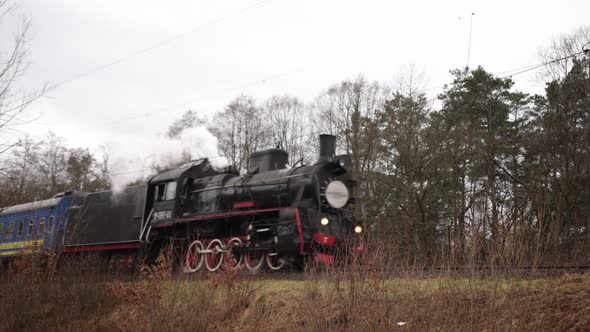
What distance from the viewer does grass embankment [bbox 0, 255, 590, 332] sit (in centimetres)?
580

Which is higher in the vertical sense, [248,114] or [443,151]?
[248,114]

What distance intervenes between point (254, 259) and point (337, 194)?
2861 mm

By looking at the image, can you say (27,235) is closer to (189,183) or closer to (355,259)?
(189,183)

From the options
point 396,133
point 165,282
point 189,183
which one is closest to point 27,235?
point 189,183

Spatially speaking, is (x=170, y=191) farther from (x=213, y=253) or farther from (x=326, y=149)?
(x=326, y=149)

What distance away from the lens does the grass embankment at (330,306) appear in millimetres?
5797

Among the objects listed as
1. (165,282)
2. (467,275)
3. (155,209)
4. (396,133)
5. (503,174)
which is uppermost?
(396,133)

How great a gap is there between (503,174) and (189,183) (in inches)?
589

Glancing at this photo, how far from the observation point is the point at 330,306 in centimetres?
642

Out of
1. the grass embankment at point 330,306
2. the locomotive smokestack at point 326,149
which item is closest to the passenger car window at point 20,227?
the grass embankment at point 330,306

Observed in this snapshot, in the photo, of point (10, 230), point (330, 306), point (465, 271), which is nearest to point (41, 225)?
point (10, 230)

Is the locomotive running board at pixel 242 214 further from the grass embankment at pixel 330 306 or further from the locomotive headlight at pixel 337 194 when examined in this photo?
the grass embankment at pixel 330 306

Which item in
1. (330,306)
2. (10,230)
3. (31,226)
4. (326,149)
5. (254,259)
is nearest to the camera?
(330,306)

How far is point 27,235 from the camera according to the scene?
19609 millimetres
